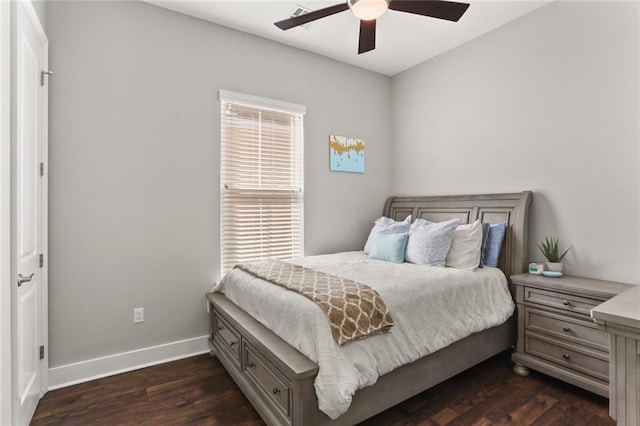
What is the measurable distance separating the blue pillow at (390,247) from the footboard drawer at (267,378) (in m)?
1.53

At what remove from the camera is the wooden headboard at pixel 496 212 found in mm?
2844

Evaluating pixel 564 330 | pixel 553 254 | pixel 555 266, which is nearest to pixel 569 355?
pixel 564 330

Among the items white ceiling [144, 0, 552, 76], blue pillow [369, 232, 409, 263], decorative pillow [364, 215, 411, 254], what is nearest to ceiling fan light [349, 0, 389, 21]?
white ceiling [144, 0, 552, 76]

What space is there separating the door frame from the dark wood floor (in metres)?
0.67

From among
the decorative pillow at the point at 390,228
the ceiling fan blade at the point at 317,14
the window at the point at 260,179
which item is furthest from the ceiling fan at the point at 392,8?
the decorative pillow at the point at 390,228

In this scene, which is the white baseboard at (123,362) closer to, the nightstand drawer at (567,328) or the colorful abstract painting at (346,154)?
the colorful abstract painting at (346,154)

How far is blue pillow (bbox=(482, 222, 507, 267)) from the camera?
2.91m

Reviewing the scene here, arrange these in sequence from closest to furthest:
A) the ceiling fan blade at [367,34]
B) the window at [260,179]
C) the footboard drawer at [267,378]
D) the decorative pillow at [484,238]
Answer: the footboard drawer at [267,378] → the ceiling fan blade at [367,34] → the decorative pillow at [484,238] → the window at [260,179]

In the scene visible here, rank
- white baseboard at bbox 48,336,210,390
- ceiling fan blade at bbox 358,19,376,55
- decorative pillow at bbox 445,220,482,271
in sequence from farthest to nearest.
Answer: decorative pillow at bbox 445,220,482,271 < white baseboard at bbox 48,336,210,390 < ceiling fan blade at bbox 358,19,376,55

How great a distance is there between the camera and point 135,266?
8.84 ft

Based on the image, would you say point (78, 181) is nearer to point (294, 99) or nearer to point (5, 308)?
point (5, 308)

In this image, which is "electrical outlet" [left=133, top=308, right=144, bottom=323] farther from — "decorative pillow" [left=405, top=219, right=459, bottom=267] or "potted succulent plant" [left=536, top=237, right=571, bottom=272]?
"potted succulent plant" [left=536, top=237, right=571, bottom=272]

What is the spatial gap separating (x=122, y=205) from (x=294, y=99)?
1975mm

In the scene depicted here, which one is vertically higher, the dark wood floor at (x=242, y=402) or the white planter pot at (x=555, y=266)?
the white planter pot at (x=555, y=266)
